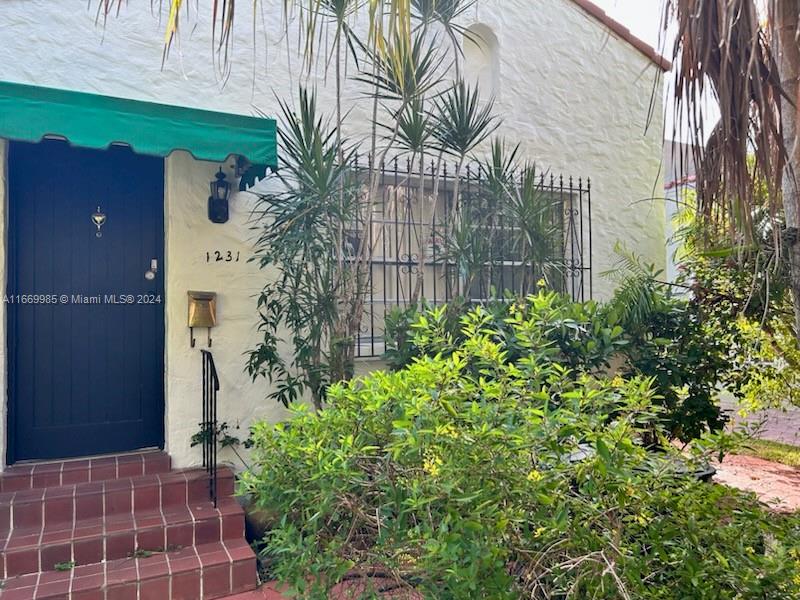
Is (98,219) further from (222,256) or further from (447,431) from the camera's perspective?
(447,431)

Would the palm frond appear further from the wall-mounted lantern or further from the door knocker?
the door knocker

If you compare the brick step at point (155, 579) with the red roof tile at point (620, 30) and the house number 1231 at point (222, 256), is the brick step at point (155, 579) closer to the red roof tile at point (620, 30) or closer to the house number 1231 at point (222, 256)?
the house number 1231 at point (222, 256)

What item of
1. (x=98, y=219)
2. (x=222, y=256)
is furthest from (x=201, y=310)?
(x=98, y=219)

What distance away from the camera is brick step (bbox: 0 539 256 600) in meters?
3.50

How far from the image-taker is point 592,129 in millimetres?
7301

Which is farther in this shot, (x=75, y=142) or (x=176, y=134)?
(x=176, y=134)

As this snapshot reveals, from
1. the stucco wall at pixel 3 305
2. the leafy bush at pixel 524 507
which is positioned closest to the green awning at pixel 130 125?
the stucco wall at pixel 3 305

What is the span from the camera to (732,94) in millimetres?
2467

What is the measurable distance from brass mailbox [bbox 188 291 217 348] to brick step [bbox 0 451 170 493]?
104 centimetres

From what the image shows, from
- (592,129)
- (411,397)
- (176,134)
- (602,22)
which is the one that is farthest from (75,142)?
(602,22)

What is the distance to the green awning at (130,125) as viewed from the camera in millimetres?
3594

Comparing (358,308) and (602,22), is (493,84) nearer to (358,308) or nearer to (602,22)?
(602,22)

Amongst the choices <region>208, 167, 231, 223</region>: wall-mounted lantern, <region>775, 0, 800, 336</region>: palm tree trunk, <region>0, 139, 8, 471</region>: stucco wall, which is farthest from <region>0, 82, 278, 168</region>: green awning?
<region>775, 0, 800, 336</region>: palm tree trunk

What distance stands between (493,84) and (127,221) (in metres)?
4.41
